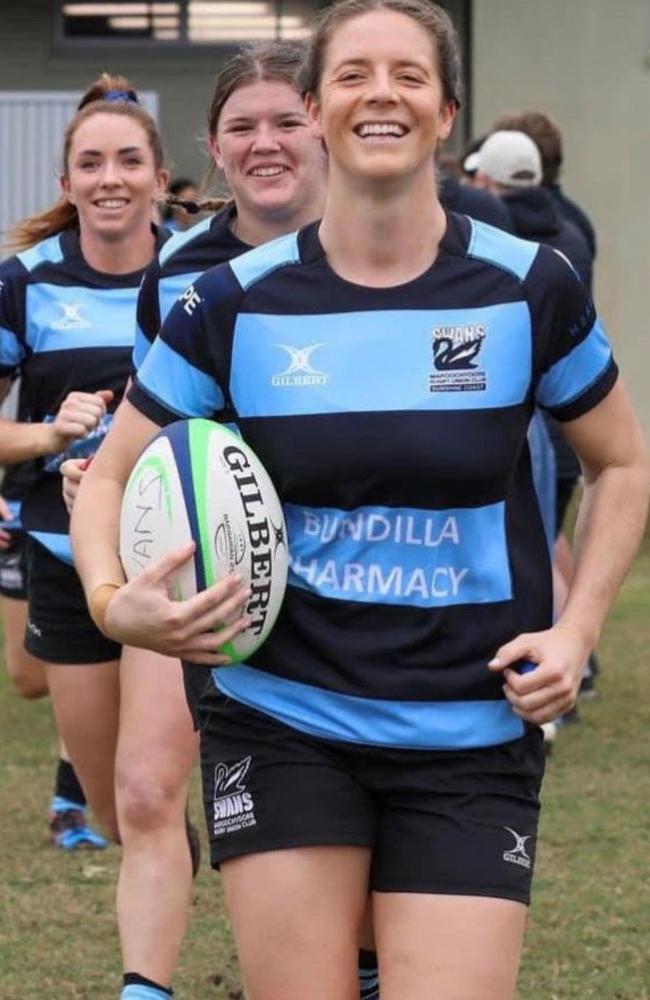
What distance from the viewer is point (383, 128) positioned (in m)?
3.72

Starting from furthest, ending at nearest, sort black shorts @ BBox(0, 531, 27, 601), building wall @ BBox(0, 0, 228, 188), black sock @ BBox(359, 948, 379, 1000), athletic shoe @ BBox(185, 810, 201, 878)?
building wall @ BBox(0, 0, 228, 188), black shorts @ BBox(0, 531, 27, 601), athletic shoe @ BBox(185, 810, 201, 878), black sock @ BBox(359, 948, 379, 1000)

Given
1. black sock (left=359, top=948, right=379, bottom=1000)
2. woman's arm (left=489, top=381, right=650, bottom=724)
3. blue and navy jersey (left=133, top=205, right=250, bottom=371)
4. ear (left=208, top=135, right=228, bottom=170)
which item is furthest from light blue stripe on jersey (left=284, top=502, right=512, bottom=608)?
ear (left=208, top=135, right=228, bottom=170)

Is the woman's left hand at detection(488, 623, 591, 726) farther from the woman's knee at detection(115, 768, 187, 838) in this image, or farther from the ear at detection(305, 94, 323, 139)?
the woman's knee at detection(115, 768, 187, 838)

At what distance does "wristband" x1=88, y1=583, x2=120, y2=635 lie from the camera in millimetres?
3669

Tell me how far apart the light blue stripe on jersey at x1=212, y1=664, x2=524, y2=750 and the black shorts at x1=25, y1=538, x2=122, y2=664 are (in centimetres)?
220

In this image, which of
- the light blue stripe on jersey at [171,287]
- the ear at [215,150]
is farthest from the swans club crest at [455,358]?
the ear at [215,150]

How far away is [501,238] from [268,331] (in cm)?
46

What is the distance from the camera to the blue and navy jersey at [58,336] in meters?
6.09

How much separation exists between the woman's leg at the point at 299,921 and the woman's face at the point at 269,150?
191 centimetres

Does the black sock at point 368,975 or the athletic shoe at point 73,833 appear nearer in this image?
the black sock at point 368,975

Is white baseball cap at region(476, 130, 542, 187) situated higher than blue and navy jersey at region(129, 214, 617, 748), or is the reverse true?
blue and navy jersey at region(129, 214, 617, 748)

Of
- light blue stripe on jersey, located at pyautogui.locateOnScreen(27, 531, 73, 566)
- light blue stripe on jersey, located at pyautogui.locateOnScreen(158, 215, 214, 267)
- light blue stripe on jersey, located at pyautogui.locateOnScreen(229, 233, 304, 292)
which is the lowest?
light blue stripe on jersey, located at pyautogui.locateOnScreen(27, 531, 73, 566)

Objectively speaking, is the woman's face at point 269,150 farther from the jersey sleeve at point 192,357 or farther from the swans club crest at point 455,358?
the swans club crest at point 455,358

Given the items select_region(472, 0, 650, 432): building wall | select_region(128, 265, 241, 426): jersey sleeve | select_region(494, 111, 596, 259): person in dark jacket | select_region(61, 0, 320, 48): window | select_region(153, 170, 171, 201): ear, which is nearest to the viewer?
select_region(128, 265, 241, 426): jersey sleeve
